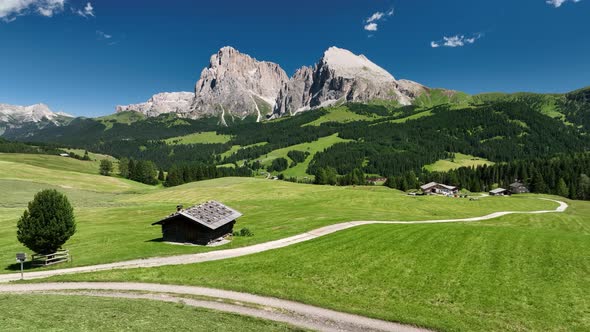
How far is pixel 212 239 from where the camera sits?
45.5 meters

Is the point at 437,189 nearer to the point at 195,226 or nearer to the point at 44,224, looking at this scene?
the point at 195,226

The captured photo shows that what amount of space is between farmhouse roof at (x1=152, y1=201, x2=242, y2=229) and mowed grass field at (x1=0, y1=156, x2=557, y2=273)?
3.31m

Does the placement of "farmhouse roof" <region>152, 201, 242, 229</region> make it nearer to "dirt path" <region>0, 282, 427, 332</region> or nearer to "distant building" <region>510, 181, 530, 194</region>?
"dirt path" <region>0, 282, 427, 332</region>

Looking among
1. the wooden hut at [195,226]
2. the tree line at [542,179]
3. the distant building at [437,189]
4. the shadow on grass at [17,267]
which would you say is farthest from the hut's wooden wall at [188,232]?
the tree line at [542,179]

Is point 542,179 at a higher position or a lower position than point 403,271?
higher

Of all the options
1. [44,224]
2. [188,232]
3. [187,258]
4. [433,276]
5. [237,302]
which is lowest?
[187,258]

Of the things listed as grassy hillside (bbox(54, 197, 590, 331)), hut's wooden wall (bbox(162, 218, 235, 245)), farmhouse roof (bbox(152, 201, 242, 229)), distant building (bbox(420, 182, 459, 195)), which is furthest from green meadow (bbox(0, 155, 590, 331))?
distant building (bbox(420, 182, 459, 195))

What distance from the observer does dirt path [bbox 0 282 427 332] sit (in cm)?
2069

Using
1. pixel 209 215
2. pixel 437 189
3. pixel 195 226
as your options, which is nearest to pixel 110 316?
pixel 195 226

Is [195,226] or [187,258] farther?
[195,226]

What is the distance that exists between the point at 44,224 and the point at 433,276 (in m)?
38.4

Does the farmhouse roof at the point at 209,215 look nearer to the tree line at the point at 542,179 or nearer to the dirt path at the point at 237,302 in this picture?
the dirt path at the point at 237,302

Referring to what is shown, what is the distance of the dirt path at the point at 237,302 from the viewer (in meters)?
20.7

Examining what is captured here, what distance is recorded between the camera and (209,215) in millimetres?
47562
